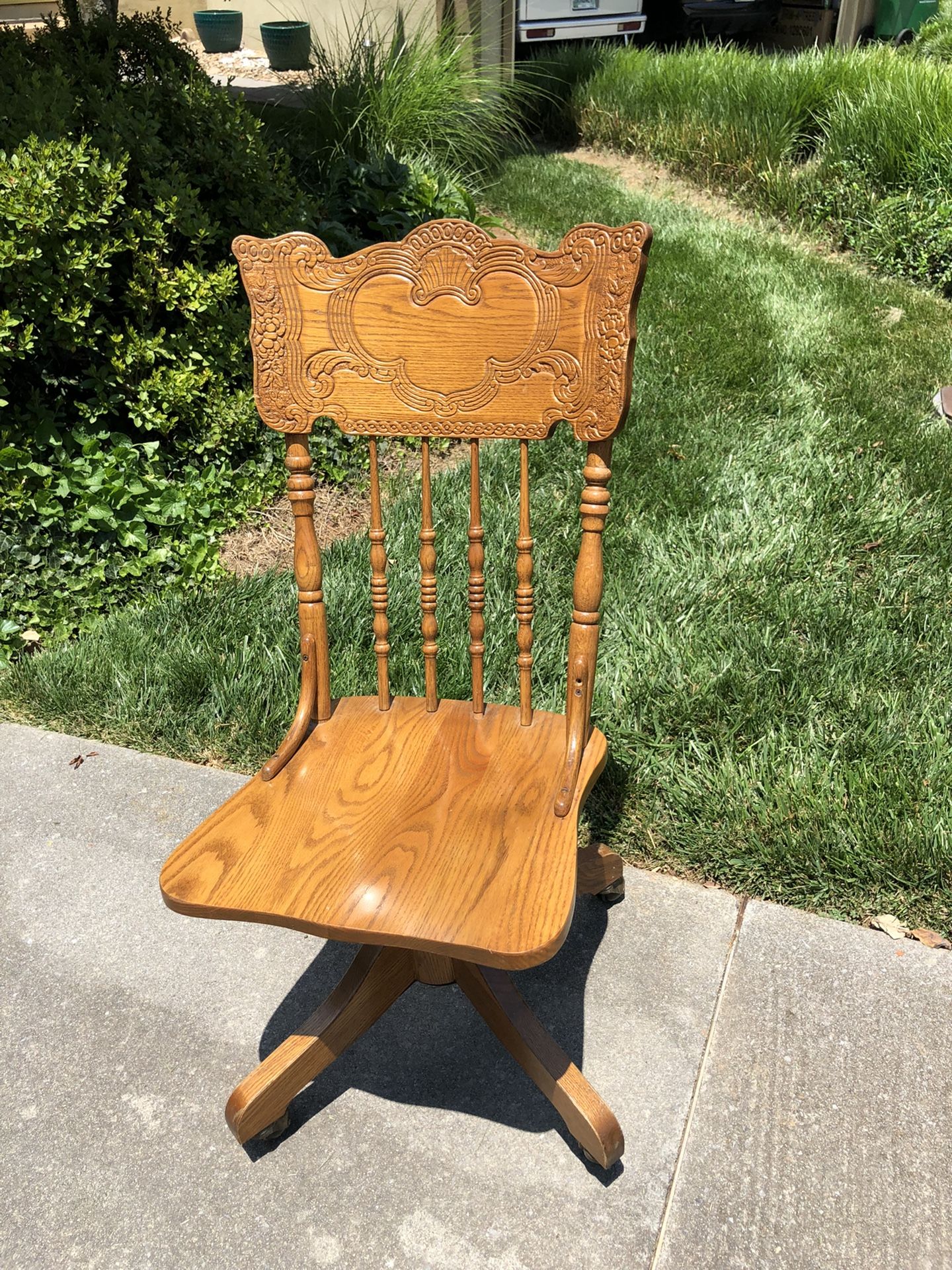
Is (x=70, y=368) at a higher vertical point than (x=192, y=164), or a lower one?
lower

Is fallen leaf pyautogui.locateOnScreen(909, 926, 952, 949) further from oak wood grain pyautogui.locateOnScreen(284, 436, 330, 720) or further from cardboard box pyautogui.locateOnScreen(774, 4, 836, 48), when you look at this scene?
cardboard box pyautogui.locateOnScreen(774, 4, 836, 48)

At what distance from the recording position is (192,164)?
4172mm

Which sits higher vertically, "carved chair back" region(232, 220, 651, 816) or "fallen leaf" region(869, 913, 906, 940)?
"carved chair back" region(232, 220, 651, 816)

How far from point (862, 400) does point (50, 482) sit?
3.39 metres

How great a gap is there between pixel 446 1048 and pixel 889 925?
101 centimetres

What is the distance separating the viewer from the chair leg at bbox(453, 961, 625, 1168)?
179 cm

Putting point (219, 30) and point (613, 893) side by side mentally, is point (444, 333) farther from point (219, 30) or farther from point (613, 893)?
point (219, 30)

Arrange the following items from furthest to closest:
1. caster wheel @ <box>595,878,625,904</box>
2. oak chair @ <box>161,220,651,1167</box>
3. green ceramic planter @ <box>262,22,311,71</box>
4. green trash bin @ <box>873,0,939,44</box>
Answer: green trash bin @ <box>873,0,939,44</box> < green ceramic planter @ <box>262,22,311,71</box> < caster wheel @ <box>595,878,625,904</box> < oak chair @ <box>161,220,651,1167</box>

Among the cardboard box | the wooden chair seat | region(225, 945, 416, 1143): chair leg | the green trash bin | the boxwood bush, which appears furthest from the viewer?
the cardboard box

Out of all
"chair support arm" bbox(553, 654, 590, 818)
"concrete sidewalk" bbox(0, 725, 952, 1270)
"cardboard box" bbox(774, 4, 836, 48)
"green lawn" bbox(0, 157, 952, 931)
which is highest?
"cardboard box" bbox(774, 4, 836, 48)

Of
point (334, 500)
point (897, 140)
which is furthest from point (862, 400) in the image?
point (897, 140)

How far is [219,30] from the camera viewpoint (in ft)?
38.3

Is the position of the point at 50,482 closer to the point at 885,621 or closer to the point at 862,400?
the point at 885,621

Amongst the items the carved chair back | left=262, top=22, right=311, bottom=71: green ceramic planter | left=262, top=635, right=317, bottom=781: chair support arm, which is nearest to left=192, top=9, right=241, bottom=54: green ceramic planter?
left=262, top=22, right=311, bottom=71: green ceramic planter
